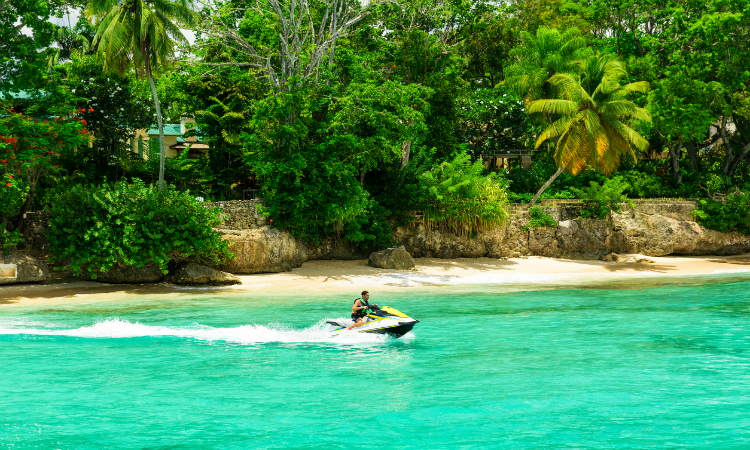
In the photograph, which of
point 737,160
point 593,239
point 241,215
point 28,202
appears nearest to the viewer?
point 28,202

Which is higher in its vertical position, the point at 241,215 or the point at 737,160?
the point at 737,160

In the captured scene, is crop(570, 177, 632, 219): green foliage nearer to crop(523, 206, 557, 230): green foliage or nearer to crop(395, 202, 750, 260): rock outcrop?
crop(395, 202, 750, 260): rock outcrop

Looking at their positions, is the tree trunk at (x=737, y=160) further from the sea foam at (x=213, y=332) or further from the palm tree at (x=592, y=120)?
the sea foam at (x=213, y=332)

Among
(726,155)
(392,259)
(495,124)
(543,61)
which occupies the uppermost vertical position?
(543,61)

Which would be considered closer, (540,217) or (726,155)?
(540,217)

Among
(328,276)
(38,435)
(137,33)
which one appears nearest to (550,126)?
(328,276)

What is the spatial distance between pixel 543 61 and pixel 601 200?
7940 millimetres

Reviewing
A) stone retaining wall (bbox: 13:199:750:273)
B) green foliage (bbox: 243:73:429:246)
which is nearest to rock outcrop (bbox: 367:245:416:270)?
green foliage (bbox: 243:73:429:246)

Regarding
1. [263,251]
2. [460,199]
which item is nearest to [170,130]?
[263,251]

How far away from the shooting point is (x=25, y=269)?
69.4 ft

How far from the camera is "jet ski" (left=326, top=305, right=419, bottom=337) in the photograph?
45.0ft

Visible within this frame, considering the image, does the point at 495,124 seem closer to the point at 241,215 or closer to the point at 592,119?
the point at 592,119

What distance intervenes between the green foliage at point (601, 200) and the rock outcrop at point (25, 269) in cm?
2314

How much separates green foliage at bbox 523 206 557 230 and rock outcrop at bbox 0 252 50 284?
65.6 ft
